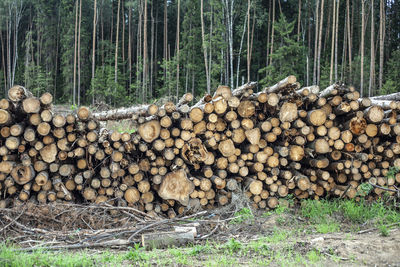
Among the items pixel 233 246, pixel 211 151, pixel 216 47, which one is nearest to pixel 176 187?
pixel 211 151

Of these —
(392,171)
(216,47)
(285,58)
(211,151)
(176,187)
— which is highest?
(216,47)

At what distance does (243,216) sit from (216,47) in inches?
641

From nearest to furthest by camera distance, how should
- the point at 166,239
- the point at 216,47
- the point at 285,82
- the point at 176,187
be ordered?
A: the point at 166,239, the point at 176,187, the point at 285,82, the point at 216,47

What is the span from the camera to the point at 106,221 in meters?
4.94

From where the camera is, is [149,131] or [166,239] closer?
[166,239]

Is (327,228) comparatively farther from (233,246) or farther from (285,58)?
(285,58)

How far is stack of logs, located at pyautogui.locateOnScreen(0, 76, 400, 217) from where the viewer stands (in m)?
5.09

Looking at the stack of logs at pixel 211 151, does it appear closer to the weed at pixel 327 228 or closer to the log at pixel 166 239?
the weed at pixel 327 228

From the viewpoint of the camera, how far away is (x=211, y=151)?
5734 millimetres

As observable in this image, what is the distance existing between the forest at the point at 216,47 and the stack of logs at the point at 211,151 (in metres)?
11.0

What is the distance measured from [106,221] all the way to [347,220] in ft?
12.1

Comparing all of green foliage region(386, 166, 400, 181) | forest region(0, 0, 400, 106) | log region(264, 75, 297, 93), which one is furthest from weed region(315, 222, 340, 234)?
forest region(0, 0, 400, 106)

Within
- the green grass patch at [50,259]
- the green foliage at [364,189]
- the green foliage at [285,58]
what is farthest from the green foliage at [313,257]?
the green foliage at [285,58]

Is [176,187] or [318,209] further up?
[176,187]
